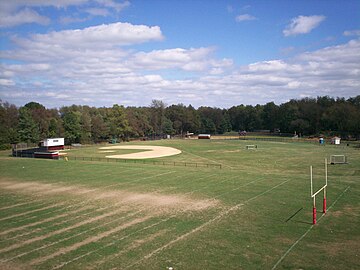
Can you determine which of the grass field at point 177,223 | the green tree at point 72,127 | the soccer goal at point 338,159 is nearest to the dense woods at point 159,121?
the green tree at point 72,127

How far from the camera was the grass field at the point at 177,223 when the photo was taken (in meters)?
16.5

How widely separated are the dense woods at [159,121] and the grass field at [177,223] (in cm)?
6676

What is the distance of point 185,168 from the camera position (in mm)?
49469

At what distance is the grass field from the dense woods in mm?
66762

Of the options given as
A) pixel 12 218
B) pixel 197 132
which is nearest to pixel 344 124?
pixel 197 132

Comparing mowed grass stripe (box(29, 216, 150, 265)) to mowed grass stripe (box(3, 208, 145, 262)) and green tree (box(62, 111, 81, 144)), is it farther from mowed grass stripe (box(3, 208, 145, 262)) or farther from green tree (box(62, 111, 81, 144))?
green tree (box(62, 111, 81, 144))

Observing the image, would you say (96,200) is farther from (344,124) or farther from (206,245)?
(344,124)

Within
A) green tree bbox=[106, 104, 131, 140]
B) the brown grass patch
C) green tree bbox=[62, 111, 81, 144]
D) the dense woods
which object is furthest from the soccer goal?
green tree bbox=[106, 104, 131, 140]

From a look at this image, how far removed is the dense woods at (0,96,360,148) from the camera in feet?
347

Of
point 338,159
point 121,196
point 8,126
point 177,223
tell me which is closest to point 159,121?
point 8,126

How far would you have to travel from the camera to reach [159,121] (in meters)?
153

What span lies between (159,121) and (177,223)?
132 m

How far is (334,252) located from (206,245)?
665 cm

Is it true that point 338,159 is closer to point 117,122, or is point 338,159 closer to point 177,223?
point 177,223
